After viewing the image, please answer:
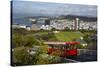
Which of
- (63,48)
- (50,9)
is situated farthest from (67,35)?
(50,9)

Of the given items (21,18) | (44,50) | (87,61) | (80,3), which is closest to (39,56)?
(44,50)

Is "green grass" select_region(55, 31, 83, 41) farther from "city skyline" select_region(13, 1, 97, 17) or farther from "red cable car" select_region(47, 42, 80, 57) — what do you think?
"city skyline" select_region(13, 1, 97, 17)

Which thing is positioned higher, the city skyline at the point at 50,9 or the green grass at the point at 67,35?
the city skyline at the point at 50,9

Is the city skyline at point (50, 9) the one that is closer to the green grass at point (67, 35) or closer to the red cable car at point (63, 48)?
the green grass at point (67, 35)

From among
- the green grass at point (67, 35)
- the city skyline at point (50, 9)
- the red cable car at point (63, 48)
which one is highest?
the city skyline at point (50, 9)

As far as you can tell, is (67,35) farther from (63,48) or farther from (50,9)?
(50,9)

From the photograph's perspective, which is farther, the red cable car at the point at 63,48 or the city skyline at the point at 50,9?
the red cable car at the point at 63,48

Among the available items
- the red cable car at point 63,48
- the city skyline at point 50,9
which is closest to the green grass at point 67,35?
the red cable car at point 63,48
